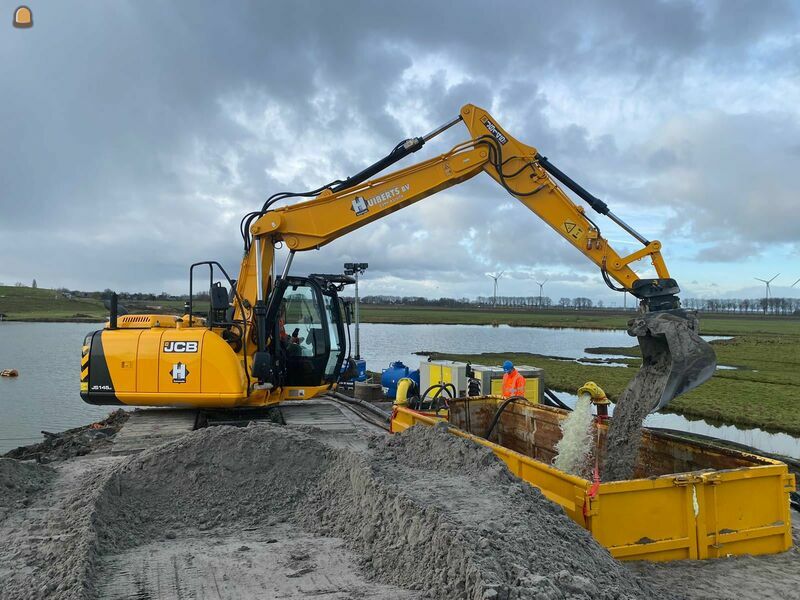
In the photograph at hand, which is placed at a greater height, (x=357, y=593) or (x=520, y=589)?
(x=520, y=589)

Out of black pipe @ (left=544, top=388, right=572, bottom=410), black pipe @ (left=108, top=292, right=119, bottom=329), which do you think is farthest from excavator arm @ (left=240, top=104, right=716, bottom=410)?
black pipe @ (left=544, top=388, right=572, bottom=410)

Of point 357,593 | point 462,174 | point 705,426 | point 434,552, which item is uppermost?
point 462,174

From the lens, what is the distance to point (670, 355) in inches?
238

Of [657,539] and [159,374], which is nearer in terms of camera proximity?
[657,539]

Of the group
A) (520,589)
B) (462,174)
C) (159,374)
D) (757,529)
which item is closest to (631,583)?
(520,589)

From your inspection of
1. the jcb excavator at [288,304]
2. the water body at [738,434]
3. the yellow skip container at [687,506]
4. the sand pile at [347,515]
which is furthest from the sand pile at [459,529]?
the water body at [738,434]

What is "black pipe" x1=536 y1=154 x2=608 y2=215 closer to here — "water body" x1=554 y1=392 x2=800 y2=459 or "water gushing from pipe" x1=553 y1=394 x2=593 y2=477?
"water gushing from pipe" x1=553 y1=394 x2=593 y2=477

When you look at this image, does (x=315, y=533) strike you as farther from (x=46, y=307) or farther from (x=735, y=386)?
(x=46, y=307)

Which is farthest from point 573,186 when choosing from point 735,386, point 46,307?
point 46,307

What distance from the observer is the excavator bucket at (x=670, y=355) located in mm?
5820

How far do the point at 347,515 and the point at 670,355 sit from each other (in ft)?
11.5

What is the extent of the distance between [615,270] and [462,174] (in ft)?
8.88

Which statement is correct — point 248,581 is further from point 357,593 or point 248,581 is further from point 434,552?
point 434,552

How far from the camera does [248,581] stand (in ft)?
13.5
